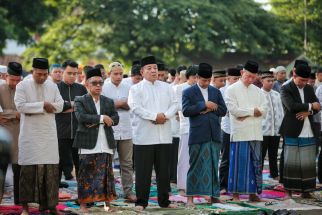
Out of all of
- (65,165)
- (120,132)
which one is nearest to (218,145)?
(120,132)

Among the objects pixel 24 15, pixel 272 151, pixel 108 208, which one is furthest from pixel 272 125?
pixel 24 15

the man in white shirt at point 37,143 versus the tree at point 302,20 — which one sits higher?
the tree at point 302,20

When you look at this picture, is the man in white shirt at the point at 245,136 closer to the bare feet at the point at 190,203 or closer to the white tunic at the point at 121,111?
the bare feet at the point at 190,203

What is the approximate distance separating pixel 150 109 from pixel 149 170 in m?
0.88

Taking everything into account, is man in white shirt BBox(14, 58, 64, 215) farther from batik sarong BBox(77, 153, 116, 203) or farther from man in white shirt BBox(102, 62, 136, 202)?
man in white shirt BBox(102, 62, 136, 202)

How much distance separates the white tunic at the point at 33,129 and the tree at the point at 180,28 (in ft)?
76.2

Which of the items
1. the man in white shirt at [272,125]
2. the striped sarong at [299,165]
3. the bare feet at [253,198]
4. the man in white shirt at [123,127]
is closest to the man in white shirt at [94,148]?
the man in white shirt at [123,127]

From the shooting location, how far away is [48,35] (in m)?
39.1

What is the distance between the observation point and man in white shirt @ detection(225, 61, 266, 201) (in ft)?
37.2

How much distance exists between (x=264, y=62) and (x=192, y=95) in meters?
24.6

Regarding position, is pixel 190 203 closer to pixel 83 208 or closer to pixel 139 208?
pixel 139 208

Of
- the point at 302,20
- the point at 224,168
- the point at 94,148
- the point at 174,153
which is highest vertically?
the point at 302,20

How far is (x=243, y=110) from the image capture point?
11281 millimetres

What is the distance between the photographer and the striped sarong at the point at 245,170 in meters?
11.4
